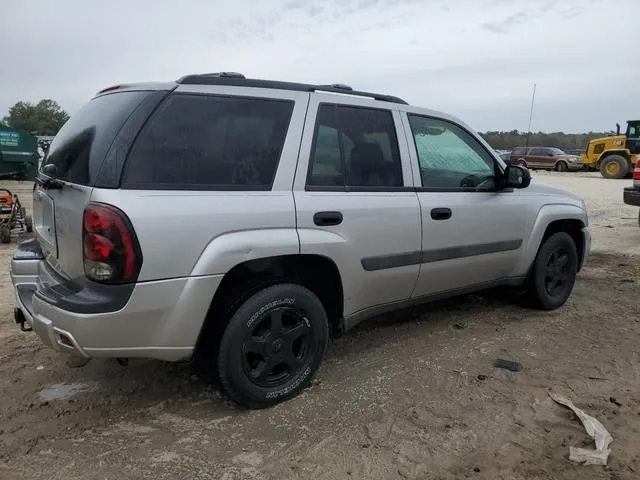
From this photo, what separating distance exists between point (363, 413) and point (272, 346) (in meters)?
0.64

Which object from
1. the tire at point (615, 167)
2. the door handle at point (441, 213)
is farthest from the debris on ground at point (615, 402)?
the tire at point (615, 167)

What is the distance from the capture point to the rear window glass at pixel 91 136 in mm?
2738

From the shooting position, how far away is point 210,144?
9.52 feet

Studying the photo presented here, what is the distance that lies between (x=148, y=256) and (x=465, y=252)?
239 centimetres

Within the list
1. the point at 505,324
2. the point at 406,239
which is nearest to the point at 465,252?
the point at 406,239

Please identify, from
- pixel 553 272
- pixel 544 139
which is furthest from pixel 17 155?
pixel 544 139

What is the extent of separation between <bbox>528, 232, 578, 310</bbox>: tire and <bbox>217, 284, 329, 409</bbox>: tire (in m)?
2.41

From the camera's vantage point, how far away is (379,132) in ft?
11.9

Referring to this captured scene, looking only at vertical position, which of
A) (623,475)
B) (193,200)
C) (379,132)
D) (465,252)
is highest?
(379,132)

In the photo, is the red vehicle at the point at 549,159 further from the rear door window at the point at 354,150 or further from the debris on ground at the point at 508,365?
the rear door window at the point at 354,150

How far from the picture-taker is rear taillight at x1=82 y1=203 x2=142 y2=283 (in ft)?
8.30

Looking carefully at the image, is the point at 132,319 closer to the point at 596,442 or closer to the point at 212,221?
the point at 212,221

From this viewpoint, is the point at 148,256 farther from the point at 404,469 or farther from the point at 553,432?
the point at 553,432

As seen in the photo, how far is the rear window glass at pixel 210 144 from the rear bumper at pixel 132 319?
52 cm
